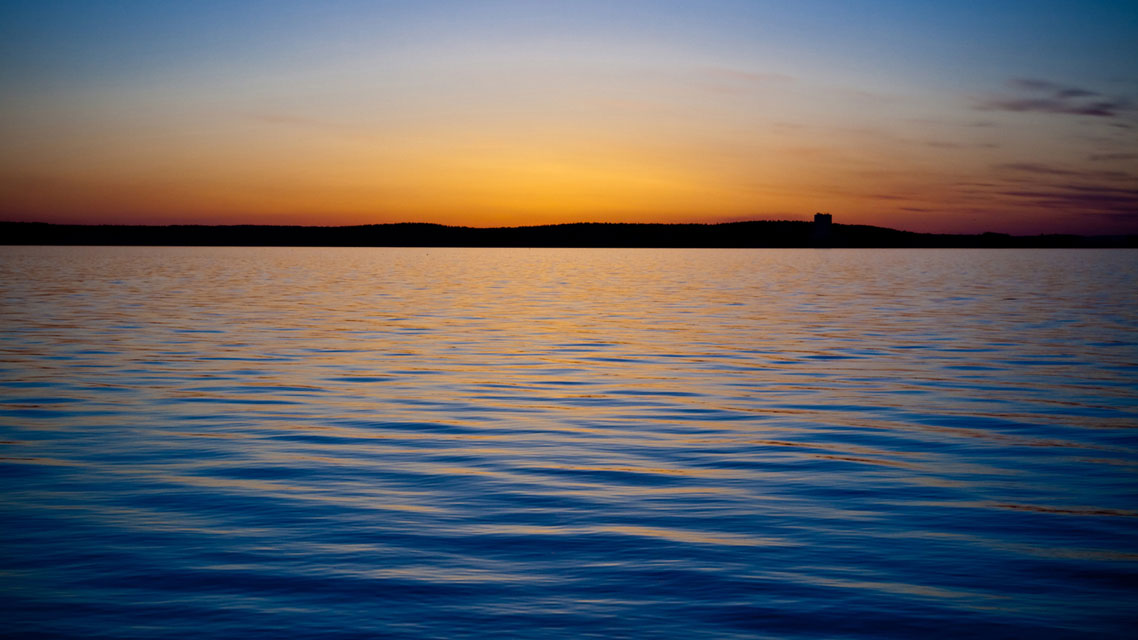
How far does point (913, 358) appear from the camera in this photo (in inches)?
864

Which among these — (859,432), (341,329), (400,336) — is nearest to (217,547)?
(859,432)

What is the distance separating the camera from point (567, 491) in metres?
10.1

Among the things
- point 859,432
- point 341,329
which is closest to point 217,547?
point 859,432

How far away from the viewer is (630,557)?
785 cm

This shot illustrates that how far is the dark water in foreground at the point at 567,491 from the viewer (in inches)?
268

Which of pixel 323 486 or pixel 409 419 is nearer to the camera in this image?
pixel 323 486

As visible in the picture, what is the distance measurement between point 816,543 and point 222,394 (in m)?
11.1

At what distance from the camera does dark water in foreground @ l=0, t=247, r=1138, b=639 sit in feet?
22.3

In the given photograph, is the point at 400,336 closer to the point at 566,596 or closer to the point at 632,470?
the point at 632,470

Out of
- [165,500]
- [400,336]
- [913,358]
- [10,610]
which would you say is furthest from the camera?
[400,336]

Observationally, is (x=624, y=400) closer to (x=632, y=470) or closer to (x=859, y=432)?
(x=859, y=432)

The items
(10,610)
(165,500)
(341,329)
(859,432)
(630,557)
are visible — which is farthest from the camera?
(341,329)

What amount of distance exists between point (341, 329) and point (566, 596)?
74.5ft

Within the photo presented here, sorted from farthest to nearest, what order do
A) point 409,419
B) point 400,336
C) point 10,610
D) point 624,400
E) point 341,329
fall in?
point 341,329
point 400,336
point 624,400
point 409,419
point 10,610
